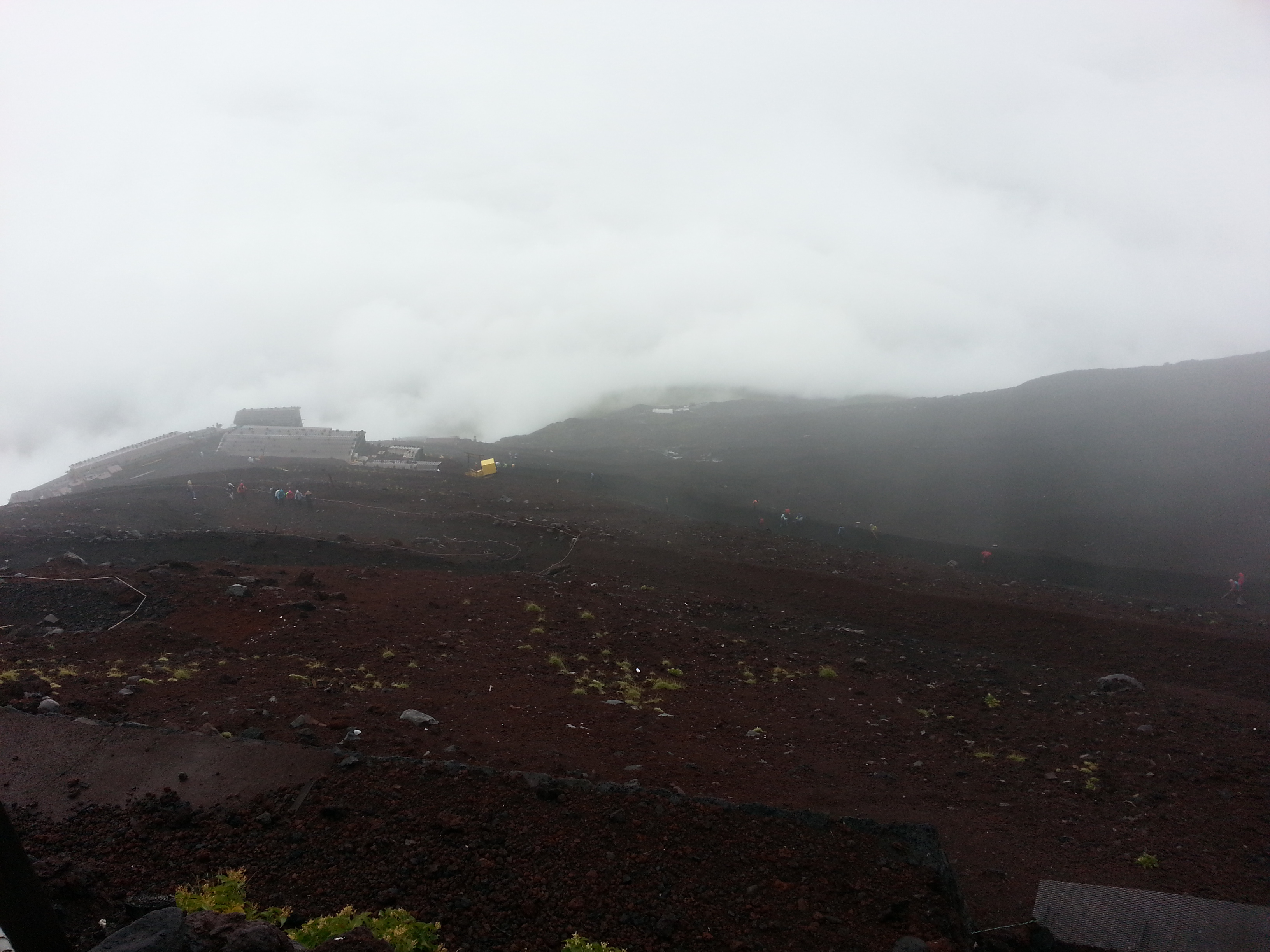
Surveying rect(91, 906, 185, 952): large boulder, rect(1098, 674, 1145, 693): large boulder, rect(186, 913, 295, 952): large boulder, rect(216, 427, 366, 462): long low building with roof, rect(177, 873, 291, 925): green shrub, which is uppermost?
rect(216, 427, 366, 462): long low building with roof

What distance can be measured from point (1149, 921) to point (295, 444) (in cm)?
4975

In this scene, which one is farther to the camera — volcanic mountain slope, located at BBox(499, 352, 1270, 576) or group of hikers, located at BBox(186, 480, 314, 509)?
group of hikers, located at BBox(186, 480, 314, 509)

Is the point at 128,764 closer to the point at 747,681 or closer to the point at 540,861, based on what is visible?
the point at 540,861

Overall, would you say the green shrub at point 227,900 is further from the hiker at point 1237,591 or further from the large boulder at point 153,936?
the hiker at point 1237,591

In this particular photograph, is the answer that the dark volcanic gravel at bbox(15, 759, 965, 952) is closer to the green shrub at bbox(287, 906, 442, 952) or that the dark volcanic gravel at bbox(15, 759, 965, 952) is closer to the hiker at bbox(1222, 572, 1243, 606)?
the green shrub at bbox(287, 906, 442, 952)

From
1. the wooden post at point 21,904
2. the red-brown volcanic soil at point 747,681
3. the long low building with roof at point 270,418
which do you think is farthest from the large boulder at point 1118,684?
the long low building with roof at point 270,418

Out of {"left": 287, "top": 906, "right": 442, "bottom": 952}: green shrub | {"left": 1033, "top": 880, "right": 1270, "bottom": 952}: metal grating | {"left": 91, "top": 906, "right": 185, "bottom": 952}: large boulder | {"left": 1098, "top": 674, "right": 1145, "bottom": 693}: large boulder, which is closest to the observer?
{"left": 91, "top": 906, "right": 185, "bottom": 952}: large boulder

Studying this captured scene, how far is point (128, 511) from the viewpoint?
2745cm

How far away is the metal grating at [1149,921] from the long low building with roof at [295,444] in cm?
4353

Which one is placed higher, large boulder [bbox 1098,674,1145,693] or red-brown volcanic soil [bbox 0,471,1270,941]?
red-brown volcanic soil [bbox 0,471,1270,941]

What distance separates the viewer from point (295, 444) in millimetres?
47469

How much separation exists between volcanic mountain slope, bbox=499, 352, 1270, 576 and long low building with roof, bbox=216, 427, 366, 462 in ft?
45.0

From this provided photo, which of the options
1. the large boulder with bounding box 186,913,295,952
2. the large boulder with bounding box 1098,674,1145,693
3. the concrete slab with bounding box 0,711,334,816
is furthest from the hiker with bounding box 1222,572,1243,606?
the large boulder with bounding box 186,913,295,952

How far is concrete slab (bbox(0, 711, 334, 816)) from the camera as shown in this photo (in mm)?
7113
